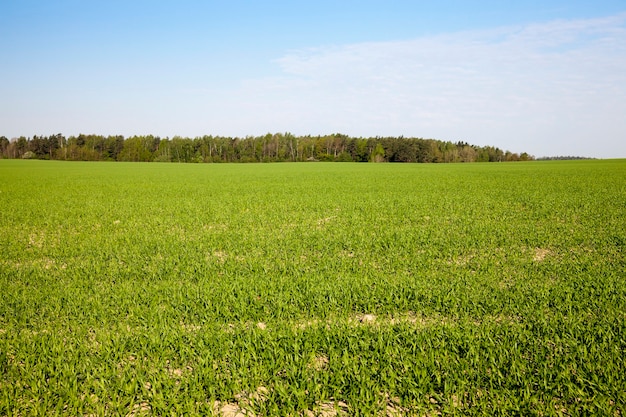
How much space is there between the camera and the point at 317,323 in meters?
5.16

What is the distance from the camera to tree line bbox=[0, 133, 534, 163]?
401 ft

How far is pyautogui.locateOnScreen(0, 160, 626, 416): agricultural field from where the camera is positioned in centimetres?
368

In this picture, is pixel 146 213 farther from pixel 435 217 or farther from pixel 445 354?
pixel 445 354

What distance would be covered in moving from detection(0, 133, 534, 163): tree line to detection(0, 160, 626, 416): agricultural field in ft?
367

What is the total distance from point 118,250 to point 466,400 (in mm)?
8394

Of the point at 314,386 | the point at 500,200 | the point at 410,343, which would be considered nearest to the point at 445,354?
the point at 410,343

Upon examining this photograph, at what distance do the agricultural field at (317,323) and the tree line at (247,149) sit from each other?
367ft

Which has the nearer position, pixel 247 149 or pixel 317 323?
pixel 317 323

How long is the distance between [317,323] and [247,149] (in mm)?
134777

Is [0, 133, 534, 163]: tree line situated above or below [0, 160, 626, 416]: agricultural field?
above

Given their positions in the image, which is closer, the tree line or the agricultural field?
the agricultural field

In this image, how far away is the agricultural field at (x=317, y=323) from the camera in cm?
368

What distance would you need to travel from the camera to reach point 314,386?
380 centimetres

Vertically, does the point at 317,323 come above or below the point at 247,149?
below
